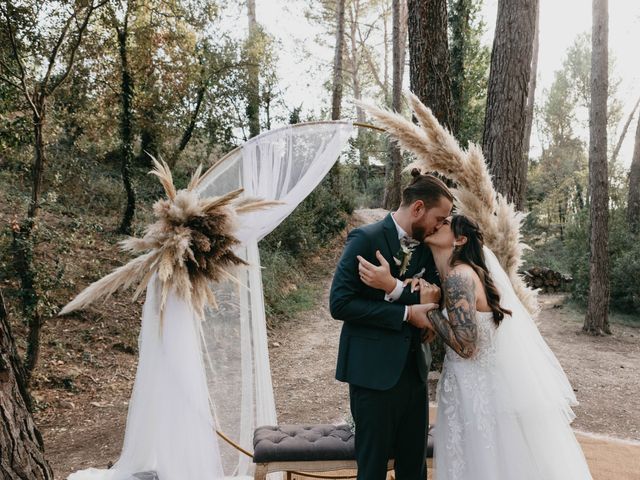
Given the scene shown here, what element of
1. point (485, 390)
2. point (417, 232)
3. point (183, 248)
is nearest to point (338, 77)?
point (183, 248)

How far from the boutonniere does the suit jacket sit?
0.9 inches

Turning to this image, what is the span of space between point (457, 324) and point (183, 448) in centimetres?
188

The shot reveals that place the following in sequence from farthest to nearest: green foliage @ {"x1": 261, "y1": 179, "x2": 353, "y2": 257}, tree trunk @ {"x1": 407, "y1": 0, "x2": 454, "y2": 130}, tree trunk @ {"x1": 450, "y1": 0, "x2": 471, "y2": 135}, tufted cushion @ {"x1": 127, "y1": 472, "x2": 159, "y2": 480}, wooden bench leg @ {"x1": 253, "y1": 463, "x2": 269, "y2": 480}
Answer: tree trunk @ {"x1": 450, "y1": 0, "x2": 471, "y2": 135}, green foliage @ {"x1": 261, "y1": 179, "x2": 353, "y2": 257}, tree trunk @ {"x1": 407, "y1": 0, "x2": 454, "y2": 130}, tufted cushion @ {"x1": 127, "y1": 472, "x2": 159, "y2": 480}, wooden bench leg @ {"x1": 253, "y1": 463, "x2": 269, "y2": 480}

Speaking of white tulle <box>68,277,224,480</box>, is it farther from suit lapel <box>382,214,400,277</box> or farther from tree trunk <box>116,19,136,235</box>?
tree trunk <box>116,19,136,235</box>

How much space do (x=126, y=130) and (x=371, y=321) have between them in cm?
810

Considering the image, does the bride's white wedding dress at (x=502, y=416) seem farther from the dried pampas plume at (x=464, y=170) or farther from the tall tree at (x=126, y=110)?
the tall tree at (x=126, y=110)

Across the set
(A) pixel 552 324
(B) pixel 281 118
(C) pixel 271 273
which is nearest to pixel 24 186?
(C) pixel 271 273

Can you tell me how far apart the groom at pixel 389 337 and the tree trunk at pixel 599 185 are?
725 cm

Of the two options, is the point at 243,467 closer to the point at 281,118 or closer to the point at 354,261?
the point at 354,261

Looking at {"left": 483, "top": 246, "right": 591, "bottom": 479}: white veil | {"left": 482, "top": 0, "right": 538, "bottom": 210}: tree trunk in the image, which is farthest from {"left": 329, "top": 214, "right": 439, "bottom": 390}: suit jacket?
{"left": 482, "top": 0, "right": 538, "bottom": 210}: tree trunk

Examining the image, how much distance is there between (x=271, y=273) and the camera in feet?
31.1

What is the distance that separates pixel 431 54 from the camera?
537cm

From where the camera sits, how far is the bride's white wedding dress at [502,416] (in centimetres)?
268

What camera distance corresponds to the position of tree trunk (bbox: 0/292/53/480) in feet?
8.41
